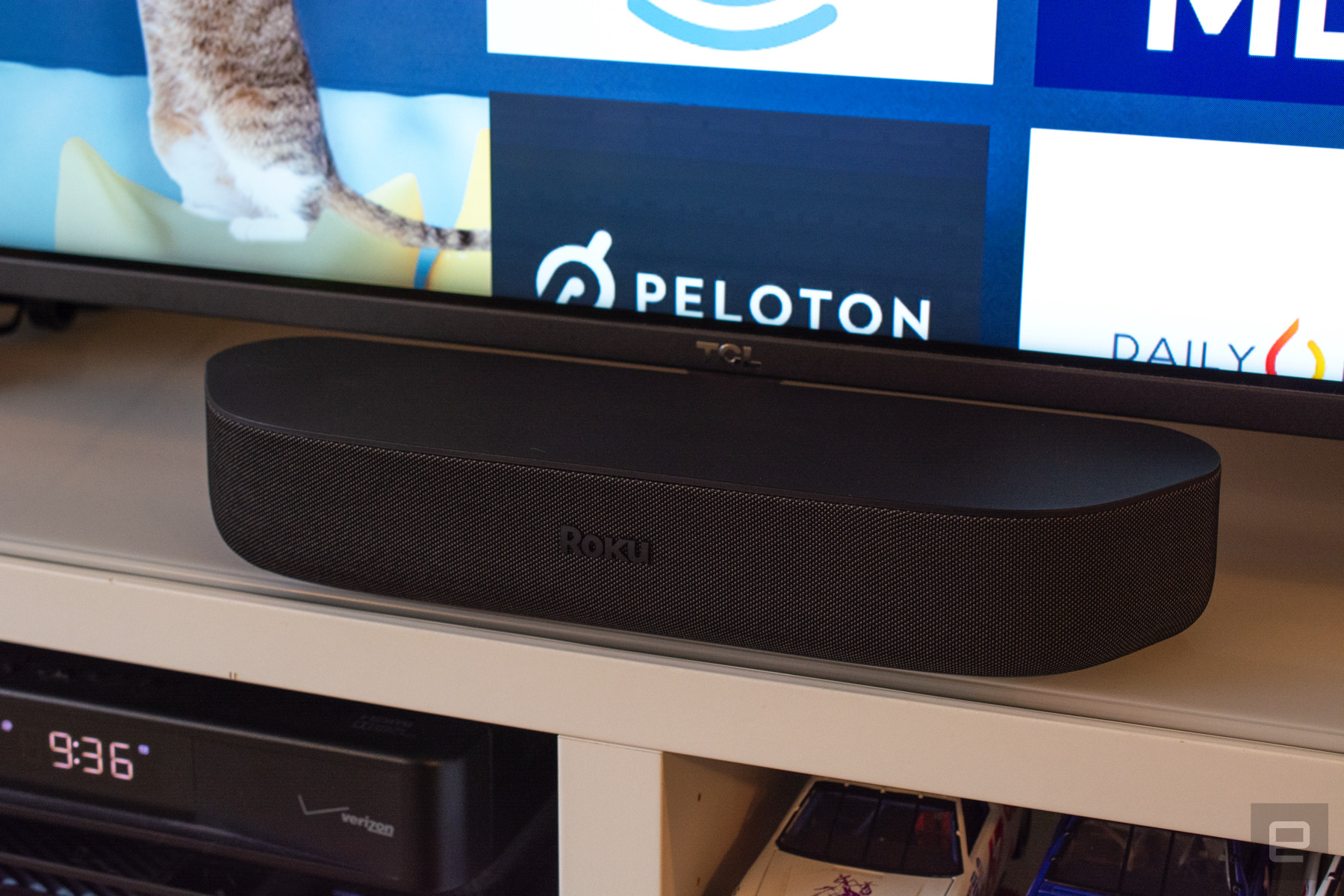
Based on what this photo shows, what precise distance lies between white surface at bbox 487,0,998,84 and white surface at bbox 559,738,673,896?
0.39 meters

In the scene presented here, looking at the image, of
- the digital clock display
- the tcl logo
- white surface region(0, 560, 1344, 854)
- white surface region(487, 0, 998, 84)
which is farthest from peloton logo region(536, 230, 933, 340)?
the digital clock display

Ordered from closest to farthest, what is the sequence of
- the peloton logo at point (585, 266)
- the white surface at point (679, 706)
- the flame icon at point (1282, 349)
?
the white surface at point (679, 706)
the flame icon at point (1282, 349)
the peloton logo at point (585, 266)

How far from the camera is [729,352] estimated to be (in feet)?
2.53

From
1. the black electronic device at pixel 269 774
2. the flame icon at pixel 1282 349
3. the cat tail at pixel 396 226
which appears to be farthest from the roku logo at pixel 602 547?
the flame icon at pixel 1282 349

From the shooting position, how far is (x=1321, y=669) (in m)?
0.64

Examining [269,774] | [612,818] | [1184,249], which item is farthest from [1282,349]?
[269,774]

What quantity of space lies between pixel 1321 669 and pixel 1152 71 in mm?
317

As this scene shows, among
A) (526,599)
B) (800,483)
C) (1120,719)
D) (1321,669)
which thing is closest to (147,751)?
(526,599)

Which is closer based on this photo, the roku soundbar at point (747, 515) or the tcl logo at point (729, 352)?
the roku soundbar at point (747, 515)

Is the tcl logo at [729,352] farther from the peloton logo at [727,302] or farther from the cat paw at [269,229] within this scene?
the cat paw at [269,229]

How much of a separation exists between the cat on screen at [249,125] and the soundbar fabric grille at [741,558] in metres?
0.21

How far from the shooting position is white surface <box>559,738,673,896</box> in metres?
0.66

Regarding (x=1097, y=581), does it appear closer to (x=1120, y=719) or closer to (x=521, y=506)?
(x=1120, y=719)

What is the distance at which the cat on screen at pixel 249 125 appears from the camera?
83 centimetres
